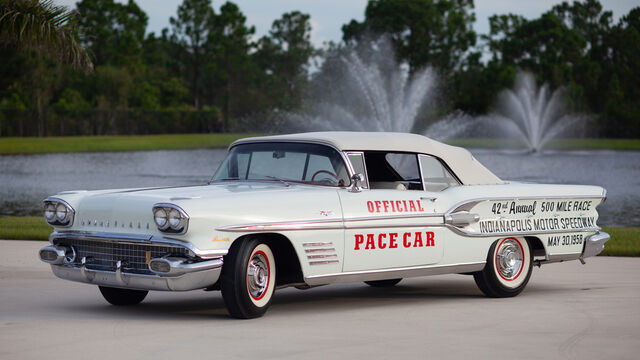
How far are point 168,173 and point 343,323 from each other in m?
26.7

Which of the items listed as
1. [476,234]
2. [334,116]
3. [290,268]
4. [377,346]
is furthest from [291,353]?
[334,116]

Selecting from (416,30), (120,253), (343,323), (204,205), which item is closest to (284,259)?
(343,323)

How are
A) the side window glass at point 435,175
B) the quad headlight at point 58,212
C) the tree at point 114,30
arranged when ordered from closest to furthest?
1. the quad headlight at point 58,212
2. the side window glass at point 435,175
3. the tree at point 114,30

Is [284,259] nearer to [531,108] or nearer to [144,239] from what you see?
[144,239]

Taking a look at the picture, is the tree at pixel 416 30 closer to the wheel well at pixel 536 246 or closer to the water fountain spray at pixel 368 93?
the water fountain spray at pixel 368 93

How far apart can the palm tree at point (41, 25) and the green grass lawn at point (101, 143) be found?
32459 mm

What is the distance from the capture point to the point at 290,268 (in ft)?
25.1

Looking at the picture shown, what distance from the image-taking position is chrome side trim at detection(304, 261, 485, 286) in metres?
7.56

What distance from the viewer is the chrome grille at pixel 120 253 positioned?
7.06 metres

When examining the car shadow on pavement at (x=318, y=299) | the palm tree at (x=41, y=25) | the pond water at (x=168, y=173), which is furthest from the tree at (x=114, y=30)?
the car shadow on pavement at (x=318, y=299)

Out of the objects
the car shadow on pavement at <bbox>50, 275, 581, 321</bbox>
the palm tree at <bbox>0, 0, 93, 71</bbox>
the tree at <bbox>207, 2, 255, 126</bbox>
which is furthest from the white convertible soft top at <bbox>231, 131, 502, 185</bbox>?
the tree at <bbox>207, 2, 255, 126</bbox>

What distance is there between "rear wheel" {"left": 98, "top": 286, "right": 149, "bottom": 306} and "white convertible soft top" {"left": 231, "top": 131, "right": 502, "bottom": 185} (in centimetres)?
162

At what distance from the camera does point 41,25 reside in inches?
705

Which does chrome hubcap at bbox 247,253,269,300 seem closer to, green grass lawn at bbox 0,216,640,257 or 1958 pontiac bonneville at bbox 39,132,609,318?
1958 pontiac bonneville at bbox 39,132,609,318
